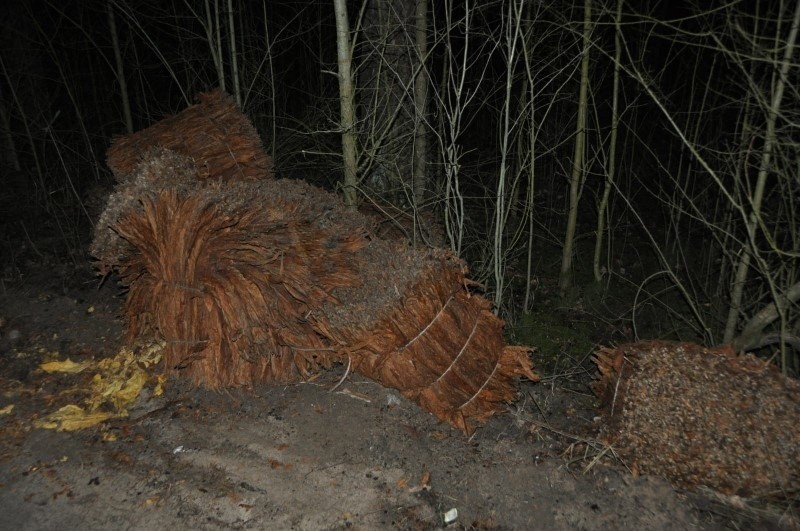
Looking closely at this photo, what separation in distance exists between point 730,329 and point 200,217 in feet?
14.8

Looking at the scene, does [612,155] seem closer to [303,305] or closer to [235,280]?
[303,305]

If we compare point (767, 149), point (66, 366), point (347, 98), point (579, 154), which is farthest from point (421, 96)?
point (66, 366)

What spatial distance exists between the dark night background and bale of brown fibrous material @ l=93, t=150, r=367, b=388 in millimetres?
1058

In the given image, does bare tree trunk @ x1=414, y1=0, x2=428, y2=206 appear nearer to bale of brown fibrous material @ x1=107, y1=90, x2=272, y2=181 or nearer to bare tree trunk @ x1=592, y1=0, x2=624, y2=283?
bale of brown fibrous material @ x1=107, y1=90, x2=272, y2=181

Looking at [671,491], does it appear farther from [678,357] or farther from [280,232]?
[280,232]

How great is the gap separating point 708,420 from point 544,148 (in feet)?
17.5

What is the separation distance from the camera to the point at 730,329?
4512 mm

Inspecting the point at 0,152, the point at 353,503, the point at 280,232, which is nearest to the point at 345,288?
the point at 280,232

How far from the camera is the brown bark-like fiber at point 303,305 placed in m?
3.46

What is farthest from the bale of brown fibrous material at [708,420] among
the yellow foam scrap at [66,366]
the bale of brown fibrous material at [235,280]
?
the yellow foam scrap at [66,366]

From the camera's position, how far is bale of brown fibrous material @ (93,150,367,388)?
3.63 m

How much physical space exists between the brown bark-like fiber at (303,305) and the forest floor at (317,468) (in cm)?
22

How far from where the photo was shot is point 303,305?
12.2 feet

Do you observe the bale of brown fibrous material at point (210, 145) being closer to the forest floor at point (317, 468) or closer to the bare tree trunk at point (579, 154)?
the forest floor at point (317, 468)
